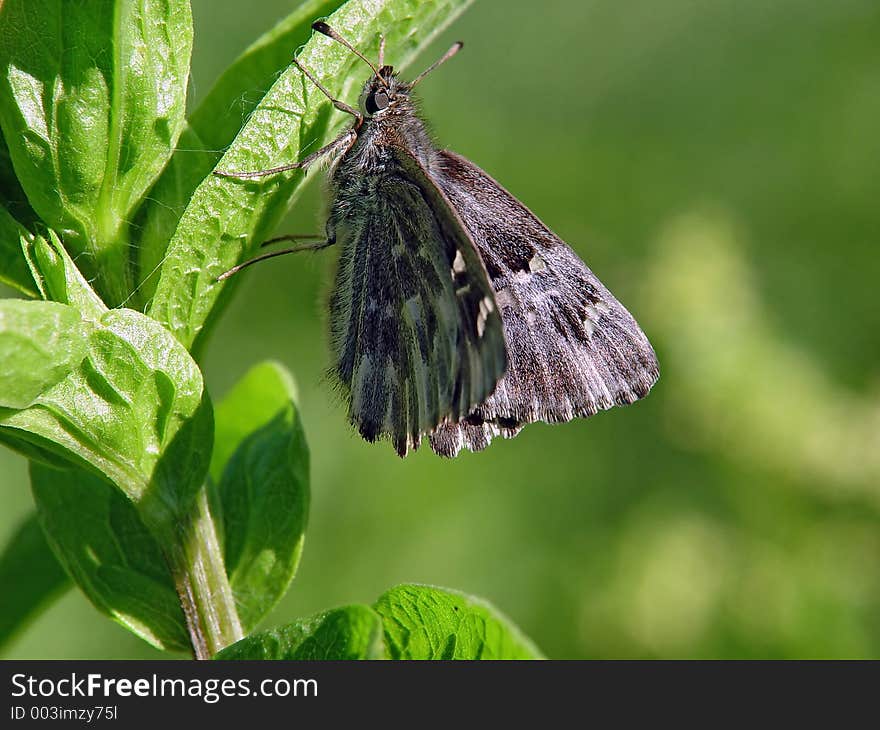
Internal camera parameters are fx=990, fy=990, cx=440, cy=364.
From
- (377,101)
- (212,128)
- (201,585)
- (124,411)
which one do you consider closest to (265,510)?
(201,585)

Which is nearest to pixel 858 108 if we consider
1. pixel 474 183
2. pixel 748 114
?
pixel 748 114

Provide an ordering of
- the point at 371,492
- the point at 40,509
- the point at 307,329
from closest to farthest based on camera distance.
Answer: the point at 40,509, the point at 371,492, the point at 307,329

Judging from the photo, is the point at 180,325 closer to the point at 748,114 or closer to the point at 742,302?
the point at 742,302

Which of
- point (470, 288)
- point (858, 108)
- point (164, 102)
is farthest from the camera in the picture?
point (858, 108)

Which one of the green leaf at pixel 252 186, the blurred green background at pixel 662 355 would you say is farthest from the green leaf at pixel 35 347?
the blurred green background at pixel 662 355

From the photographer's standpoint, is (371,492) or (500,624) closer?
(500,624)

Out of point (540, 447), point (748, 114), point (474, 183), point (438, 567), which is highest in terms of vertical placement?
point (748, 114)

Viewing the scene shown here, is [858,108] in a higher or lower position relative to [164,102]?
higher

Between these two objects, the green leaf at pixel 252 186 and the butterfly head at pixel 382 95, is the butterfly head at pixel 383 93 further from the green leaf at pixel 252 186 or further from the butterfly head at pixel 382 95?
the green leaf at pixel 252 186
